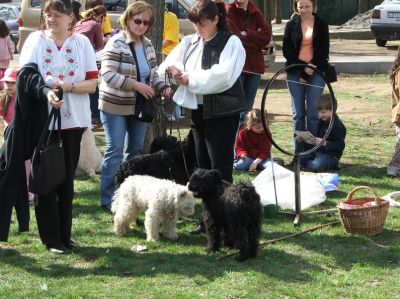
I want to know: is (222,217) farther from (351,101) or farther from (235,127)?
(351,101)

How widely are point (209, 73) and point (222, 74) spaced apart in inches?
3.8

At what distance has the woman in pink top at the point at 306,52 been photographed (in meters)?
8.44

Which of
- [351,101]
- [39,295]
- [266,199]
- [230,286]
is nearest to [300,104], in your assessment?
[266,199]

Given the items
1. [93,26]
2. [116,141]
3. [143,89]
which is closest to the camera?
[143,89]

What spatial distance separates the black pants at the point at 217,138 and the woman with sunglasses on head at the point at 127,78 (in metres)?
0.53

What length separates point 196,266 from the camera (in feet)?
17.9

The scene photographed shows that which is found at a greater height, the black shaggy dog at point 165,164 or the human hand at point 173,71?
the human hand at point 173,71

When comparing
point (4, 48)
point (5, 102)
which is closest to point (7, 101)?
point (5, 102)

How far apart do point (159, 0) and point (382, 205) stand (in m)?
3.64

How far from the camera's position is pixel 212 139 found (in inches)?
234

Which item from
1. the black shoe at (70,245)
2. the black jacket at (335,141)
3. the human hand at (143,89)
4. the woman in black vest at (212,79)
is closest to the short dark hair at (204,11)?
the woman in black vest at (212,79)

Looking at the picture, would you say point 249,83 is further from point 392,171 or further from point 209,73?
point 209,73

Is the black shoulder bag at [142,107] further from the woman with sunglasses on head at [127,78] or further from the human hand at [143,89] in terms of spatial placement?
the human hand at [143,89]

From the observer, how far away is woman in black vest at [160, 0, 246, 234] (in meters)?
5.72
